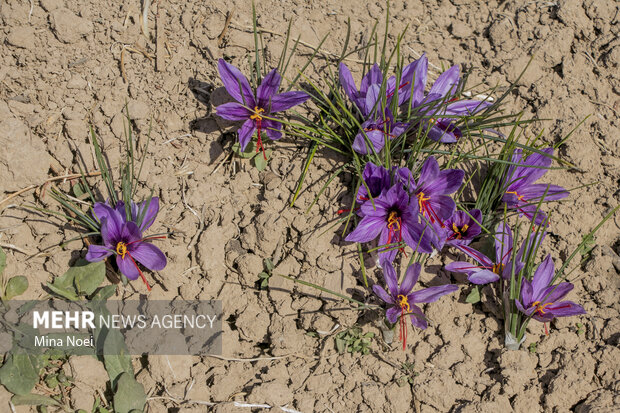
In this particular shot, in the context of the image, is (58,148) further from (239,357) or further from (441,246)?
(441,246)

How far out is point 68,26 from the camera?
2617 mm

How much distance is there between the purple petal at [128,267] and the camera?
2227 mm

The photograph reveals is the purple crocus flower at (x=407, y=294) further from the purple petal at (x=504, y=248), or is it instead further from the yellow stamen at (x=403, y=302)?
the purple petal at (x=504, y=248)

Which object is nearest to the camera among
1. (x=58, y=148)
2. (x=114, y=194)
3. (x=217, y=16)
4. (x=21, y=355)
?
(x=21, y=355)

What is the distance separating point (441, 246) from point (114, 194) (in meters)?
1.34

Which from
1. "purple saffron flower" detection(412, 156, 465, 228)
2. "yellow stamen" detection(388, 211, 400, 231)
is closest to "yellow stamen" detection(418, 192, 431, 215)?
"purple saffron flower" detection(412, 156, 465, 228)

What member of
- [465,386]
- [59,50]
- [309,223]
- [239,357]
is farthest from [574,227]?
[59,50]

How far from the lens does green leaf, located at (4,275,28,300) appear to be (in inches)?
89.1

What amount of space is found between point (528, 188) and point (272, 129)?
111cm

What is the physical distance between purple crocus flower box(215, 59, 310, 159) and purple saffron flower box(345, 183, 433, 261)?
517mm

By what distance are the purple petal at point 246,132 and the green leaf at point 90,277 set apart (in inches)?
29.5

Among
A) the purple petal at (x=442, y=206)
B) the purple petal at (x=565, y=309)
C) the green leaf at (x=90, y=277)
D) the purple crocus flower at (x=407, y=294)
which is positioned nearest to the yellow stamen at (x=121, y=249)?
the green leaf at (x=90, y=277)

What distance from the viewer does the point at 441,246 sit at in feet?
7.28

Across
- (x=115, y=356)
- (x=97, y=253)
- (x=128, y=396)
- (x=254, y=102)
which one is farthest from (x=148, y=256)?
(x=254, y=102)
